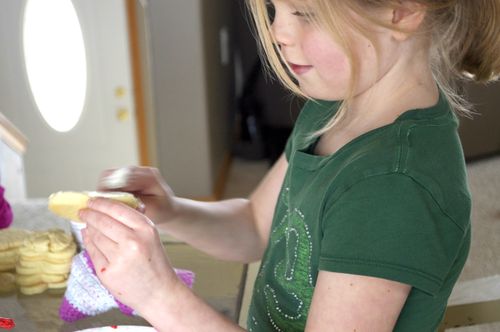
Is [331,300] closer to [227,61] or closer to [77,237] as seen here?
[77,237]

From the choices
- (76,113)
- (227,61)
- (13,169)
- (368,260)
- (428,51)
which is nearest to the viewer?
(368,260)

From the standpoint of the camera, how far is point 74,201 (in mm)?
675

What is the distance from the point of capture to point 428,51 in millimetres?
640

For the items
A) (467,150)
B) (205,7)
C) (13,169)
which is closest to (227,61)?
(205,7)

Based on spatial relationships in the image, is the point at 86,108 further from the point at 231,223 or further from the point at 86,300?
the point at 86,300

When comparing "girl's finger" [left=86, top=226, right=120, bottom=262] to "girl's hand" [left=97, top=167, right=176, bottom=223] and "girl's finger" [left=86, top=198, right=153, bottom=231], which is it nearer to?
"girl's finger" [left=86, top=198, right=153, bottom=231]

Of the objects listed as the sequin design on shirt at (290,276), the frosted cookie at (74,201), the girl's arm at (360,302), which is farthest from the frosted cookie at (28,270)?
the girl's arm at (360,302)

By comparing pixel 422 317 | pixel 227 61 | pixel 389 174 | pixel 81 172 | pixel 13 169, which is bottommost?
pixel 81 172

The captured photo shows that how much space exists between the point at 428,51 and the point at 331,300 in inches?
10.0

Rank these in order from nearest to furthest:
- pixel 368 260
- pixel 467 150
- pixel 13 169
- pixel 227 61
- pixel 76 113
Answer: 1. pixel 368 260
2. pixel 13 169
3. pixel 467 150
4. pixel 76 113
5. pixel 227 61

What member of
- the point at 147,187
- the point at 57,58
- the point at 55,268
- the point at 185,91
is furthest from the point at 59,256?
the point at 57,58

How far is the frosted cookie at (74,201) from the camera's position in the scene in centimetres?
67

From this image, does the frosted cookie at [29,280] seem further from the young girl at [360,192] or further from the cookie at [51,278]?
the young girl at [360,192]

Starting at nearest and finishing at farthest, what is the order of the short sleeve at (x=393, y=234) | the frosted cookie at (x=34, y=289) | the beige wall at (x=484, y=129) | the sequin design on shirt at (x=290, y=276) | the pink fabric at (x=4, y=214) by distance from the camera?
the short sleeve at (x=393, y=234) < the sequin design on shirt at (x=290, y=276) < the frosted cookie at (x=34, y=289) < the pink fabric at (x=4, y=214) < the beige wall at (x=484, y=129)
